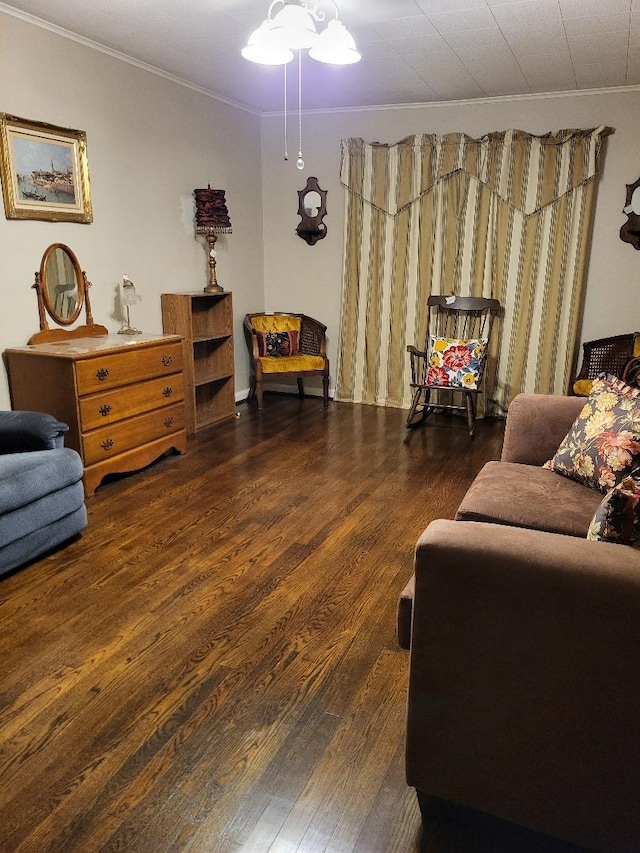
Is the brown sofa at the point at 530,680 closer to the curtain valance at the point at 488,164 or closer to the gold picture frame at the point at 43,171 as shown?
the gold picture frame at the point at 43,171

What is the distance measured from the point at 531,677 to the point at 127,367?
2.98 m

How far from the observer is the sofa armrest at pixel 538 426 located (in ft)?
9.08

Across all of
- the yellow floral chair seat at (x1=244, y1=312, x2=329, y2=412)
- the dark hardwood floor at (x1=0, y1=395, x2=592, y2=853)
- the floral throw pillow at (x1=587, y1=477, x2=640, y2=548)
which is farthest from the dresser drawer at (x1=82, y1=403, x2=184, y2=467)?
the floral throw pillow at (x1=587, y1=477, x2=640, y2=548)

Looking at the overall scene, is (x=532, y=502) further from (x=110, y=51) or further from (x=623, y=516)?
(x=110, y=51)

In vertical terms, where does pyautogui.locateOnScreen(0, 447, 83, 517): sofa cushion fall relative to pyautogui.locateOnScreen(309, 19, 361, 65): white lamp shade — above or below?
below

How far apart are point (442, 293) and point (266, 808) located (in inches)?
178

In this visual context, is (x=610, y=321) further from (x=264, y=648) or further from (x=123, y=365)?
(x=264, y=648)

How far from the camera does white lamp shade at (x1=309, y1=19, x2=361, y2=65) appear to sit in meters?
2.87

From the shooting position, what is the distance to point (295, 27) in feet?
8.94

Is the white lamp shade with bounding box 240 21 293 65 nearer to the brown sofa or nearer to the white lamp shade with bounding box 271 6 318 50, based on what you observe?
the white lamp shade with bounding box 271 6 318 50

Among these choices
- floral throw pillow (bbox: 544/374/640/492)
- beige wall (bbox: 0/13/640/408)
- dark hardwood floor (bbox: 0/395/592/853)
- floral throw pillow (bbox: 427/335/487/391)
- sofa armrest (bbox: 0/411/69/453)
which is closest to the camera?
dark hardwood floor (bbox: 0/395/592/853)

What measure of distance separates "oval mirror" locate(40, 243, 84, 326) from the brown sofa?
3.13 meters

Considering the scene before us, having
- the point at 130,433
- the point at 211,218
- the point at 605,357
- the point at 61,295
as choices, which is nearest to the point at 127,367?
the point at 130,433

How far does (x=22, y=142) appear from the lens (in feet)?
11.6
